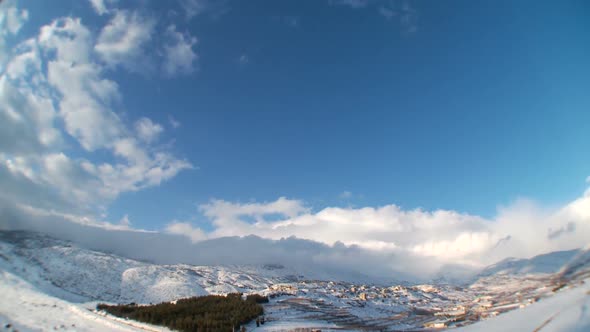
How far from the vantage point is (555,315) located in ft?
7.45

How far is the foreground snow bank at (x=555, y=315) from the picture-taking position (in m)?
1.96

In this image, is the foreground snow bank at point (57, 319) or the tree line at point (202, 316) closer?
the foreground snow bank at point (57, 319)

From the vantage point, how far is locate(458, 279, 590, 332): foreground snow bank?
6.43ft

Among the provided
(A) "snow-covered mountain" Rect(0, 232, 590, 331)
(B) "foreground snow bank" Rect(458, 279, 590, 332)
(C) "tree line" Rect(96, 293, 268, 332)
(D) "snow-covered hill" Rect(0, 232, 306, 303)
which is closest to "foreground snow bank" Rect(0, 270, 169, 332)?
(A) "snow-covered mountain" Rect(0, 232, 590, 331)

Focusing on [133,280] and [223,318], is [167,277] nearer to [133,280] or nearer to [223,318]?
[133,280]

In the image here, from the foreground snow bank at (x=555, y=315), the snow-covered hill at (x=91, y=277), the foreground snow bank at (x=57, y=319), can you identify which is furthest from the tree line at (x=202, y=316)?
the snow-covered hill at (x=91, y=277)

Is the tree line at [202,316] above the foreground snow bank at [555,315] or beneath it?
beneath

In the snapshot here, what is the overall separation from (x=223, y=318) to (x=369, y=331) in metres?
16.2

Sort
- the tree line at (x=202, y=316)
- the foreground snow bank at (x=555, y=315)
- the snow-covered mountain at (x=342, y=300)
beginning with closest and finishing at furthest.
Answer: the foreground snow bank at (x=555, y=315)
the snow-covered mountain at (x=342, y=300)
the tree line at (x=202, y=316)

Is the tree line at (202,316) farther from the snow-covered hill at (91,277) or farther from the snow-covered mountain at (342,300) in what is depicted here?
the snow-covered hill at (91,277)

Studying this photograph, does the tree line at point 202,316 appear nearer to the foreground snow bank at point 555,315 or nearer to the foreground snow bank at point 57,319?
the foreground snow bank at point 57,319

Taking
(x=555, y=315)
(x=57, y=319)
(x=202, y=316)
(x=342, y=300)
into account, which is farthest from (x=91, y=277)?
(x=555, y=315)

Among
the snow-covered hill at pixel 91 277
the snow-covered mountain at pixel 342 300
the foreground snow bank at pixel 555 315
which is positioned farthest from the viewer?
the snow-covered hill at pixel 91 277

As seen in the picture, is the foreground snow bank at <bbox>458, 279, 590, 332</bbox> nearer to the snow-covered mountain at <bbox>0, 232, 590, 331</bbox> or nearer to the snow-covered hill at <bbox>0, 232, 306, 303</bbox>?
the snow-covered mountain at <bbox>0, 232, 590, 331</bbox>
